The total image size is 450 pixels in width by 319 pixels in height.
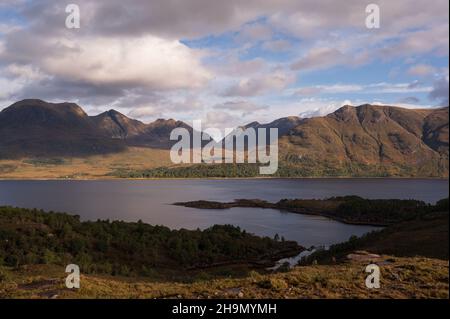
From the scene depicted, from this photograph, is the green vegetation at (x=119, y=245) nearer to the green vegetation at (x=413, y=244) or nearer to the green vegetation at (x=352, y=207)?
the green vegetation at (x=413, y=244)

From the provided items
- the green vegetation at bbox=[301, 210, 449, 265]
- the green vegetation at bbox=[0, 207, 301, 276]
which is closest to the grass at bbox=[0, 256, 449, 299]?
the green vegetation at bbox=[301, 210, 449, 265]

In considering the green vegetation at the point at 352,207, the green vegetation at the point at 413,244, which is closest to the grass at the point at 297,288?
the green vegetation at the point at 413,244

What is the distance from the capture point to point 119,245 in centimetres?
5781

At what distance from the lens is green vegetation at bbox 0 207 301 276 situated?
45.9 meters

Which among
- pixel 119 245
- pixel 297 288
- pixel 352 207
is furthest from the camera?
pixel 352 207

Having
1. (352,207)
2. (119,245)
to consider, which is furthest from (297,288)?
(352,207)

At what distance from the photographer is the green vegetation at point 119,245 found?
151 ft

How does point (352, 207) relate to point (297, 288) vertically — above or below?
below

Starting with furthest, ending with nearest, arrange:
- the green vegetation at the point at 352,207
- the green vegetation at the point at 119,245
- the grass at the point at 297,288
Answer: the green vegetation at the point at 352,207 → the green vegetation at the point at 119,245 → the grass at the point at 297,288

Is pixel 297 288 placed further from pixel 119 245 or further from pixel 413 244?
pixel 119 245

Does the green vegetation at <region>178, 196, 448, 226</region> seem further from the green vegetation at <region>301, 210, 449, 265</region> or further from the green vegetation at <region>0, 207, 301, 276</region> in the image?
the green vegetation at <region>301, 210, 449, 265</region>

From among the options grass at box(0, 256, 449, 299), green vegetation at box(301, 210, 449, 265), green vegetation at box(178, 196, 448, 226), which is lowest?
green vegetation at box(178, 196, 448, 226)

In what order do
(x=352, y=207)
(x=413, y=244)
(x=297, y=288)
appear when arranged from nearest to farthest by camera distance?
(x=297, y=288), (x=413, y=244), (x=352, y=207)

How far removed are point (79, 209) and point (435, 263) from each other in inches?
Result: 4984
